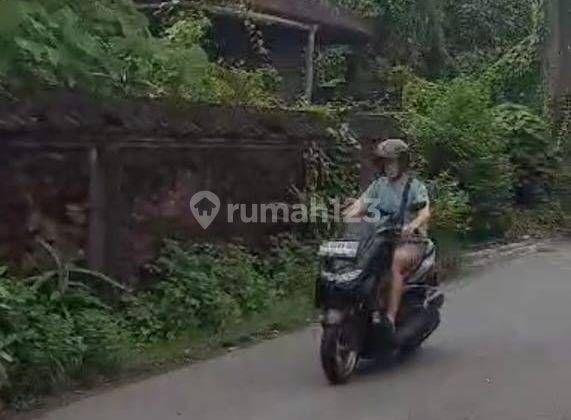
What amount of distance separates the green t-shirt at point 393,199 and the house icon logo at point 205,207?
2325mm

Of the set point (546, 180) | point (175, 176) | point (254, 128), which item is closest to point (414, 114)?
point (546, 180)

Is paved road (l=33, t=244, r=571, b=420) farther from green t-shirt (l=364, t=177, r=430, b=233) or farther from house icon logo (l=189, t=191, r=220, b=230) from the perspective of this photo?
house icon logo (l=189, t=191, r=220, b=230)

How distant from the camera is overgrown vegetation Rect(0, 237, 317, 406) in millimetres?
6781

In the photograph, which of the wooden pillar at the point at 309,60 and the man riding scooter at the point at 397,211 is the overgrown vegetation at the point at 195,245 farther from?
the man riding scooter at the point at 397,211

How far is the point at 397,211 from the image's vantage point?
305 inches

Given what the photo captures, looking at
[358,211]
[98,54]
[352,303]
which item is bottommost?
[352,303]

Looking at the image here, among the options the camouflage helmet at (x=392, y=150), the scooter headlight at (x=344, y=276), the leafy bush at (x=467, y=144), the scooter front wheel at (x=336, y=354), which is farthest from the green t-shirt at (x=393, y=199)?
the leafy bush at (x=467, y=144)

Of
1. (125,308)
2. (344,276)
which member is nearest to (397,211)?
(344,276)

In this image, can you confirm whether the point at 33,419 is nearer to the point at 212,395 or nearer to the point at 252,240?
the point at 212,395

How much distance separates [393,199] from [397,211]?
5.0 inches

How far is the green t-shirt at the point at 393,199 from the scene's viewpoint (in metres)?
7.77

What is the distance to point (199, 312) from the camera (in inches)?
345

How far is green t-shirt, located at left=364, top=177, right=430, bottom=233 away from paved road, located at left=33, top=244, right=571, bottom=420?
1.13 m

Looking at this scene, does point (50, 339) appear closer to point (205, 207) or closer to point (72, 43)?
point (72, 43)
